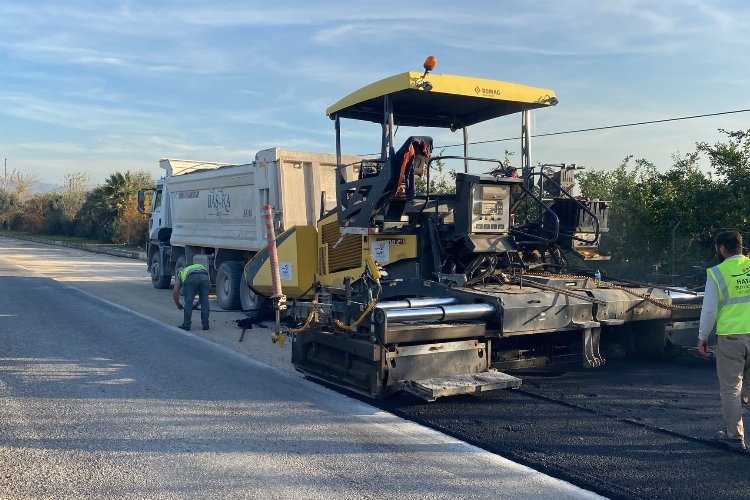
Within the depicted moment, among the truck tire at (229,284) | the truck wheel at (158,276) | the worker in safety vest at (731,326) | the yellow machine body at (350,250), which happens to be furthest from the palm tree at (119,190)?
the worker in safety vest at (731,326)

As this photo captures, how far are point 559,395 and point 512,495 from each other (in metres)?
2.40

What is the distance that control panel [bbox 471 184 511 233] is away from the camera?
6465 millimetres

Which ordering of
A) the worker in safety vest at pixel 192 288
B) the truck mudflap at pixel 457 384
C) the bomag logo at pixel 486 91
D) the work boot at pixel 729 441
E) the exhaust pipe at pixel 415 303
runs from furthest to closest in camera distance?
the worker in safety vest at pixel 192 288 < the bomag logo at pixel 486 91 < the exhaust pipe at pixel 415 303 < the truck mudflap at pixel 457 384 < the work boot at pixel 729 441

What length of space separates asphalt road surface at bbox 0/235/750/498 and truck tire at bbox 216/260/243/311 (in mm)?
4818

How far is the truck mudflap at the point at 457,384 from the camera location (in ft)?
17.6

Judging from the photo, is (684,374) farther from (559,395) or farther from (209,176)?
(209,176)

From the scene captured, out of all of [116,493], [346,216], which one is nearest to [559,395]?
[346,216]

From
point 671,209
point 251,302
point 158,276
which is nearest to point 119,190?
point 158,276

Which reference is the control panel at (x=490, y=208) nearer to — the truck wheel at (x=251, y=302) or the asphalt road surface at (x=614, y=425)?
the asphalt road surface at (x=614, y=425)

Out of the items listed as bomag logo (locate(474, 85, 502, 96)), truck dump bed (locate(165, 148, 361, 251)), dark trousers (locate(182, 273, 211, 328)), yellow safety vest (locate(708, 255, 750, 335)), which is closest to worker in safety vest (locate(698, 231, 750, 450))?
yellow safety vest (locate(708, 255, 750, 335))

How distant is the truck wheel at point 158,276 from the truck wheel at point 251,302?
4.46 m

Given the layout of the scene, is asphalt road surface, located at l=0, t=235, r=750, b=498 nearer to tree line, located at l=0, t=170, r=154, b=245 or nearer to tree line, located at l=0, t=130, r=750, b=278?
tree line, located at l=0, t=130, r=750, b=278

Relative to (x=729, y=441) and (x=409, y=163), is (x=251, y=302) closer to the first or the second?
(x=409, y=163)

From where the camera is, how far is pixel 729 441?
4.62 meters
